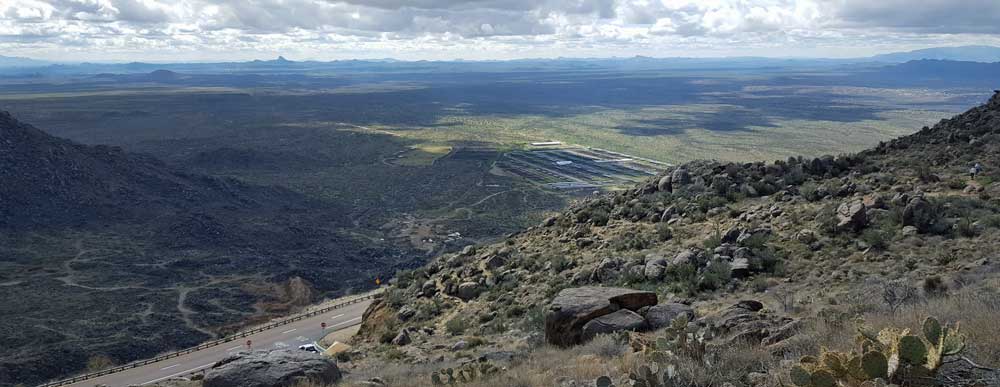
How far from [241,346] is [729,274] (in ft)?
77.6

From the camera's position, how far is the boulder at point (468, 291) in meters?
22.1

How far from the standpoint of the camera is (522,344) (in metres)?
14.9

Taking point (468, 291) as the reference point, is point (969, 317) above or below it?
above

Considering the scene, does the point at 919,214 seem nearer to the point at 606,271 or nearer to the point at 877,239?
the point at 877,239

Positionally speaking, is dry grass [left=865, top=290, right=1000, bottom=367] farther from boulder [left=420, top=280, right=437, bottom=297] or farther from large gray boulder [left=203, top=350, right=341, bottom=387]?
boulder [left=420, top=280, right=437, bottom=297]

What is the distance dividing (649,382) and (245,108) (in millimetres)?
191212

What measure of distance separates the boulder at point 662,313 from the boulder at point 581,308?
0.39 m

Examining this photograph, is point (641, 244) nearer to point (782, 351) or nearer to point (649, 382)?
point (782, 351)

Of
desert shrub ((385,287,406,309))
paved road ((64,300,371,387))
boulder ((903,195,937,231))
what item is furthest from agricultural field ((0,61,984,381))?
boulder ((903,195,937,231))

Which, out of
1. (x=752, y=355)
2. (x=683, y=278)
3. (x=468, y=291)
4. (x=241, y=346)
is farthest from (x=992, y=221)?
(x=241, y=346)

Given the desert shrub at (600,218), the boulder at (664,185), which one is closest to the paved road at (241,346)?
the desert shrub at (600,218)

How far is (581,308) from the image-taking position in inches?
529

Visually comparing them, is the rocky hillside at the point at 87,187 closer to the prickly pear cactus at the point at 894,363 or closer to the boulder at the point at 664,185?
the boulder at the point at 664,185

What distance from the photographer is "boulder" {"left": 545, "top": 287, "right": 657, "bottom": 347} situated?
43.1 feet
